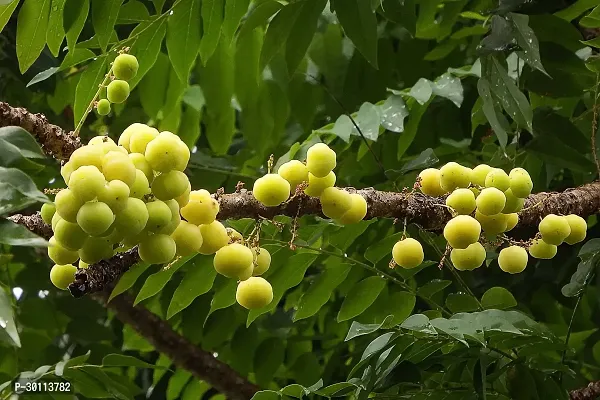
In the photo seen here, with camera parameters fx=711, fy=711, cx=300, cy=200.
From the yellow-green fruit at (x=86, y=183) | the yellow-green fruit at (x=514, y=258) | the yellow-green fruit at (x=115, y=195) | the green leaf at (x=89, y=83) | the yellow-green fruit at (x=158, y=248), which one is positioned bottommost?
the yellow-green fruit at (x=514, y=258)

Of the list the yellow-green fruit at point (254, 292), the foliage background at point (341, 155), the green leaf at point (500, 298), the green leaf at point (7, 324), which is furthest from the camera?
the green leaf at point (500, 298)

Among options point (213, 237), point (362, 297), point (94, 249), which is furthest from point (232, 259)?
point (362, 297)

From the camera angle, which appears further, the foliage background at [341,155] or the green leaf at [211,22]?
the green leaf at [211,22]

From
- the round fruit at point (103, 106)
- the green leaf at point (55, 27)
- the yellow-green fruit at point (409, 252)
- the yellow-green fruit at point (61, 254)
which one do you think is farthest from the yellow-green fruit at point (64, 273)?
the green leaf at point (55, 27)

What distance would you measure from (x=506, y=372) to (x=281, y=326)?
1.88 ft

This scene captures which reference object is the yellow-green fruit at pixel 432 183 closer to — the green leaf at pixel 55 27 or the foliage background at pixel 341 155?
the foliage background at pixel 341 155

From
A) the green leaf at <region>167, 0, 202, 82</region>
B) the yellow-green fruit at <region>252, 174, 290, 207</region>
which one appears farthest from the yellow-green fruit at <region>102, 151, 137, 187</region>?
the green leaf at <region>167, 0, 202, 82</region>

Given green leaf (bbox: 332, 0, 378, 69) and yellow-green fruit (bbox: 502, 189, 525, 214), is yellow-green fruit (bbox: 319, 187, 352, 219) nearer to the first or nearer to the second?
yellow-green fruit (bbox: 502, 189, 525, 214)

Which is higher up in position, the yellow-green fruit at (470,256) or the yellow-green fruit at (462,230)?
the yellow-green fruit at (462,230)

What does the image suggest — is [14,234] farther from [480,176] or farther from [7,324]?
[480,176]

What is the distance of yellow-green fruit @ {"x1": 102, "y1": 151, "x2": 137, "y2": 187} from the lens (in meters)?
0.49

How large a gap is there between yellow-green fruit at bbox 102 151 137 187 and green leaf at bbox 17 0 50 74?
0.47m

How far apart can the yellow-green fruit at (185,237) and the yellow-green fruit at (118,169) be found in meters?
0.07

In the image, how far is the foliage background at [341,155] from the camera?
87 cm
